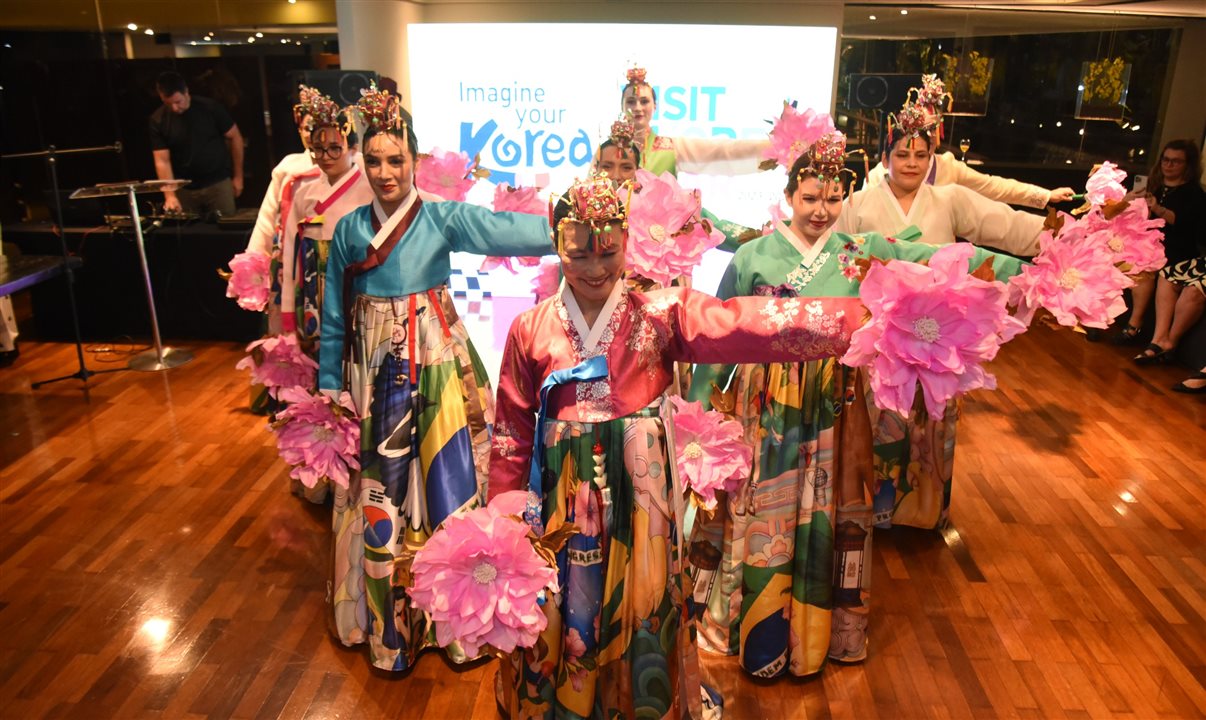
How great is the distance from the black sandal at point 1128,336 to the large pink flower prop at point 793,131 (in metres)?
3.96

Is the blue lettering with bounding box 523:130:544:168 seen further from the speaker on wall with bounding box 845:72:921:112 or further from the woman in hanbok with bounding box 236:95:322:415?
the speaker on wall with bounding box 845:72:921:112

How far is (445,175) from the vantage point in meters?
3.00

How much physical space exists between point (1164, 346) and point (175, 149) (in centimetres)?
637

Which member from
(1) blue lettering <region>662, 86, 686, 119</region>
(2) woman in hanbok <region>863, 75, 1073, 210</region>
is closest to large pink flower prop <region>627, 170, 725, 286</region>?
(2) woman in hanbok <region>863, 75, 1073, 210</region>

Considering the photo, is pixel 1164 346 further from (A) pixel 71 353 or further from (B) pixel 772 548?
(A) pixel 71 353

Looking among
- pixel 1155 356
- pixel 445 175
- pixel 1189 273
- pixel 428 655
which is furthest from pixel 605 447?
pixel 1189 273

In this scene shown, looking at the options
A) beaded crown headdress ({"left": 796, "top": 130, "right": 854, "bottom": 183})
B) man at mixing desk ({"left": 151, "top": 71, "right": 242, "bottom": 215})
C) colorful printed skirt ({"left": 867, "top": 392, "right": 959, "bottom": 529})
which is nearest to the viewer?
beaded crown headdress ({"left": 796, "top": 130, "right": 854, "bottom": 183})

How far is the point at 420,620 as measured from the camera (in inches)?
107

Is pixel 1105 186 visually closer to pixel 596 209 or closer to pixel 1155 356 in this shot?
pixel 596 209

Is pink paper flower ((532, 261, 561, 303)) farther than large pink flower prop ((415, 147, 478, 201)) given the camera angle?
No

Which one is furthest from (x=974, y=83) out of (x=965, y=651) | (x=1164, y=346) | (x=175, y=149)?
(x=175, y=149)

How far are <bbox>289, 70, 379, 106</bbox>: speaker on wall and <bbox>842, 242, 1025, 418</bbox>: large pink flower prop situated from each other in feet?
7.59

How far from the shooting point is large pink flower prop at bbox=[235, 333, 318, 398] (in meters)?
2.97

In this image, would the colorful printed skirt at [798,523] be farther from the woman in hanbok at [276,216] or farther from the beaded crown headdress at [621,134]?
the woman in hanbok at [276,216]
